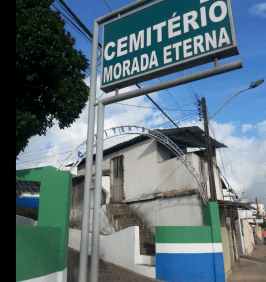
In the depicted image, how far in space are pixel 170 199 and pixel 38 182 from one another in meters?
8.41

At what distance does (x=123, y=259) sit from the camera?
11281 millimetres

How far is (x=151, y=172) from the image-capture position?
50.0 ft

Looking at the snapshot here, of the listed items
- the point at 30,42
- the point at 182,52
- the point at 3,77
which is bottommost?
the point at 3,77

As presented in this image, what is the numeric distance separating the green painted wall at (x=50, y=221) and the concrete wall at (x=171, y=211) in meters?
7.49

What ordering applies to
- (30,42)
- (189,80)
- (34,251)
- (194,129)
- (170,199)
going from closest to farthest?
(189,80)
(34,251)
(30,42)
(170,199)
(194,129)

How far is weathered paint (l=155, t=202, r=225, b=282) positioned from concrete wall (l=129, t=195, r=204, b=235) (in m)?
1.68

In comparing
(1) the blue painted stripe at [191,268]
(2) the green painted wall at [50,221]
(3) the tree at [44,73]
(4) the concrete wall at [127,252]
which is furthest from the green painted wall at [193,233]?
(3) the tree at [44,73]

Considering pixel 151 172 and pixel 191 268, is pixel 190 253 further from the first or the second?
pixel 151 172

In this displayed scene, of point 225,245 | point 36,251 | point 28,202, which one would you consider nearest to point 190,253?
point 225,245

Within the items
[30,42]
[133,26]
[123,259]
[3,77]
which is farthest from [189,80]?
[123,259]

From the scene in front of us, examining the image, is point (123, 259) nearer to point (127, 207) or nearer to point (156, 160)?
point (127, 207)

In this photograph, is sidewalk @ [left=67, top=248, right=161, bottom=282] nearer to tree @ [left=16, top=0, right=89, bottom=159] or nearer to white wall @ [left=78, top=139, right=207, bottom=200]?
white wall @ [left=78, top=139, right=207, bottom=200]

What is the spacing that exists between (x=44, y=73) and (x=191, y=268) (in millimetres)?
8424

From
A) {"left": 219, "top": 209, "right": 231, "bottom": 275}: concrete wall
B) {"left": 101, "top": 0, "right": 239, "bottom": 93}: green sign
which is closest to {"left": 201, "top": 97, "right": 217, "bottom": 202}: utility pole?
{"left": 219, "top": 209, "right": 231, "bottom": 275}: concrete wall
